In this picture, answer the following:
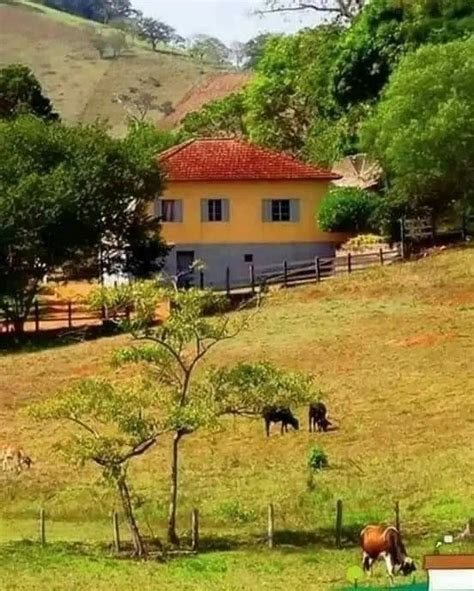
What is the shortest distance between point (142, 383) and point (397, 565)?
6.52 metres

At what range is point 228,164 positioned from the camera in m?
58.1

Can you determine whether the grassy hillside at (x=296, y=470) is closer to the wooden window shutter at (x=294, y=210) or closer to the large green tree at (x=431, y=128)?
the large green tree at (x=431, y=128)

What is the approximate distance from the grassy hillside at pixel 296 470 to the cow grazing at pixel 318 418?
0.37 meters

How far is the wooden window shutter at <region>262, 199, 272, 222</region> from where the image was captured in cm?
5791

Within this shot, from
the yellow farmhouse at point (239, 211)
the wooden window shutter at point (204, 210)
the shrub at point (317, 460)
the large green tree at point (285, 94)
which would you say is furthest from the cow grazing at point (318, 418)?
the large green tree at point (285, 94)

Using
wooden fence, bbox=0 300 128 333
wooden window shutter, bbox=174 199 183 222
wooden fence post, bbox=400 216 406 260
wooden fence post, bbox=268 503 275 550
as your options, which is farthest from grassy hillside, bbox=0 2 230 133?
wooden fence post, bbox=268 503 275 550

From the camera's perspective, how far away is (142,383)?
26359mm

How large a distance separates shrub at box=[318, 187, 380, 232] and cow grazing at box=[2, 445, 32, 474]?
27.8m

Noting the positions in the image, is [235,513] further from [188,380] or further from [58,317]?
[58,317]

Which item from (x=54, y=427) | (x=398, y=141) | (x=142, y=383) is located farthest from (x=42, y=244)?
(x=142, y=383)

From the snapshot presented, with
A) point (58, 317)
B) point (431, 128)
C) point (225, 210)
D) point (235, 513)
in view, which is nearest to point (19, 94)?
point (225, 210)

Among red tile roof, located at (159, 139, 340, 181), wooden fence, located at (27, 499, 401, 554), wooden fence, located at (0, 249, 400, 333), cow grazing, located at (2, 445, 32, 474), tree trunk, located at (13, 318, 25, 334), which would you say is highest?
red tile roof, located at (159, 139, 340, 181)

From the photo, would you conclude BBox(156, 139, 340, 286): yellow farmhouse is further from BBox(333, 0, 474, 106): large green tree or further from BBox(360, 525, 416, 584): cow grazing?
BBox(360, 525, 416, 584): cow grazing

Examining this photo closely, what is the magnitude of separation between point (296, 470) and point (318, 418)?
2876 mm
